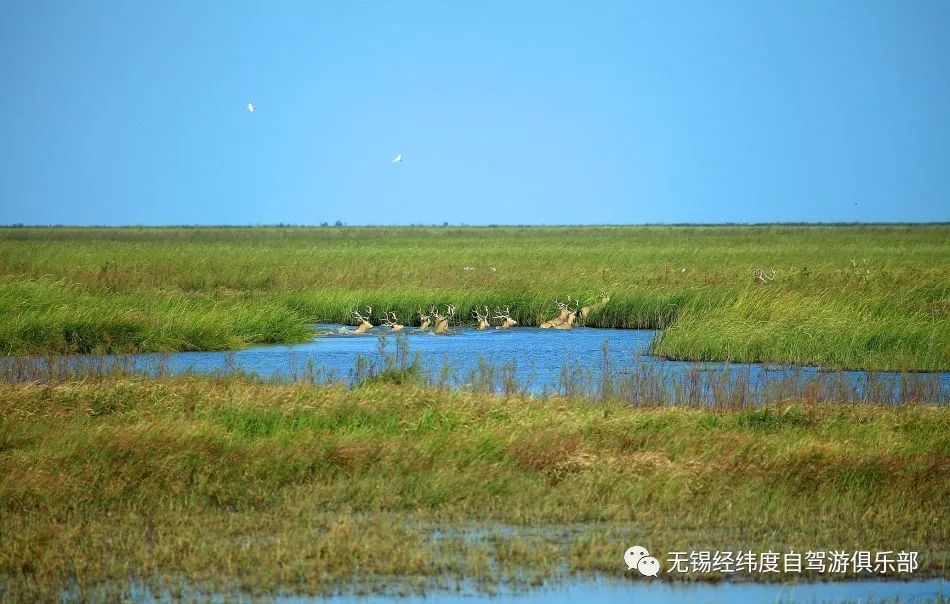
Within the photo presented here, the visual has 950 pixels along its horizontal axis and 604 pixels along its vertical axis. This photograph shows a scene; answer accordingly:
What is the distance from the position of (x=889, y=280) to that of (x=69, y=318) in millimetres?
20889

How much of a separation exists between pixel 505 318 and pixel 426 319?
2.03m

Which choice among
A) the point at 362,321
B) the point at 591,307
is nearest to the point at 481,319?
the point at 591,307

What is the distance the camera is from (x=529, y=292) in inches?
1227

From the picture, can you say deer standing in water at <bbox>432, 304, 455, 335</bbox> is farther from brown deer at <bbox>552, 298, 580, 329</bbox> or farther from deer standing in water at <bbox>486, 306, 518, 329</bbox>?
brown deer at <bbox>552, 298, 580, 329</bbox>

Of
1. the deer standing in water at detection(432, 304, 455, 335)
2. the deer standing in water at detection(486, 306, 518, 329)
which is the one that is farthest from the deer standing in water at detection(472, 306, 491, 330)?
the deer standing in water at detection(432, 304, 455, 335)

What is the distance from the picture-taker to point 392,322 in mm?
29422

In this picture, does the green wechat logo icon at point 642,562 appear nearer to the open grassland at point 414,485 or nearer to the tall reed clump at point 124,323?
the open grassland at point 414,485

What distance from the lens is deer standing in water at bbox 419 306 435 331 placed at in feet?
91.1

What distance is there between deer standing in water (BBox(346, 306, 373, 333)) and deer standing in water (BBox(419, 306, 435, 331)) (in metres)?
1.20

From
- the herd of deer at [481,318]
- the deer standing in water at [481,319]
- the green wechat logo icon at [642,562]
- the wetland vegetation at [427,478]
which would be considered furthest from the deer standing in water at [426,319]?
the green wechat logo icon at [642,562]

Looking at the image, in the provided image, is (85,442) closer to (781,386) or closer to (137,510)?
(137,510)

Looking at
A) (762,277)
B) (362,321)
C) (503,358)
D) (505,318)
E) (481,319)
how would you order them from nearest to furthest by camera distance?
(503,358), (481,319), (362,321), (505,318), (762,277)

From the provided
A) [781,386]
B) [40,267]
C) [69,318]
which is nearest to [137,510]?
[781,386]

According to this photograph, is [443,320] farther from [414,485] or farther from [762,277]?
[414,485]
